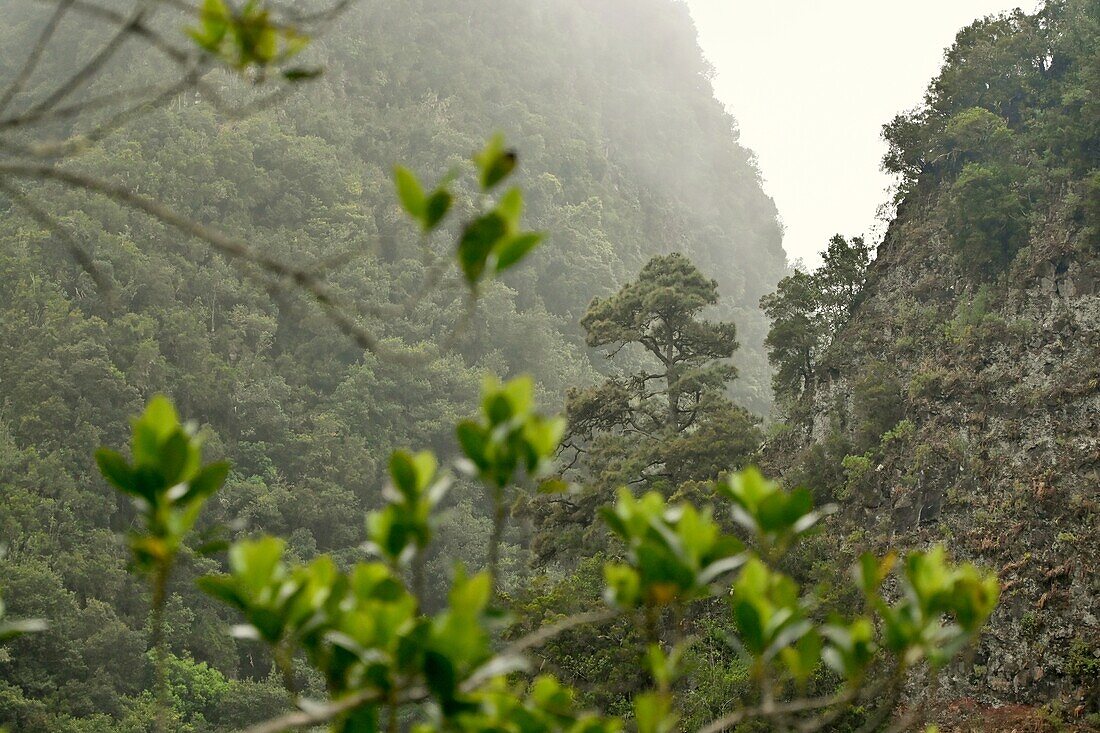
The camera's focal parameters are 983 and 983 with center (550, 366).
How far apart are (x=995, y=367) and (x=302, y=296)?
1698cm

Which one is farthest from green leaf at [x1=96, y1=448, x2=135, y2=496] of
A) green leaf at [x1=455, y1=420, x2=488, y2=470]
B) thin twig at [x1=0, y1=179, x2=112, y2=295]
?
green leaf at [x1=455, y1=420, x2=488, y2=470]

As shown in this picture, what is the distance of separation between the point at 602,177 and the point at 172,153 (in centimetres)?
1604

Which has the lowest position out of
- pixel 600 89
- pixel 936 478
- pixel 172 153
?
pixel 936 478

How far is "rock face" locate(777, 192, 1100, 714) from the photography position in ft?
27.3

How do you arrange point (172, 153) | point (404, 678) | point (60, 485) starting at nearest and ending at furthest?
point (404, 678), point (60, 485), point (172, 153)

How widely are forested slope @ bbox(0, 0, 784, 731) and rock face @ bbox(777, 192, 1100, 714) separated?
5.24 meters

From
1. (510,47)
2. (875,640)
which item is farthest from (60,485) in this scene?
(510,47)

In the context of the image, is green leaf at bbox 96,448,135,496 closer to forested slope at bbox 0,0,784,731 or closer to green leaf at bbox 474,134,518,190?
green leaf at bbox 474,134,518,190


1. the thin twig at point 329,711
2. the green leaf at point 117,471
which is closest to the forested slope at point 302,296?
the green leaf at point 117,471

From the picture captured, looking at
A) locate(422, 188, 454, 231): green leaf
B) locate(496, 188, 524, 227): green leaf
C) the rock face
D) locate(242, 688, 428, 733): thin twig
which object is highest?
the rock face

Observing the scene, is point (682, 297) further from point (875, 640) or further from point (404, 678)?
point (404, 678)

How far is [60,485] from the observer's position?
63.9 ft

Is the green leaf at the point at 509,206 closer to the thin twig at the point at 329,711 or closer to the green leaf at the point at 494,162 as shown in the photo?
the green leaf at the point at 494,162

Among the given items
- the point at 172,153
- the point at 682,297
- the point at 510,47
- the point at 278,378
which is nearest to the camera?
the point at 682,297
